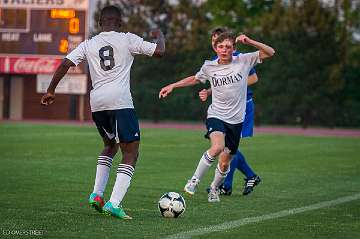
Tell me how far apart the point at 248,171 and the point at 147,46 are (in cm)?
378

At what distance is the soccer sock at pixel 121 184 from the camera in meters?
9.48

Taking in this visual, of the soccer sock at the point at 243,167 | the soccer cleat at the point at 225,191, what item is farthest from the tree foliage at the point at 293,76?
the soccer cleat at the point at 225,191

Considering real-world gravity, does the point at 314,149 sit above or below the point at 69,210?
below

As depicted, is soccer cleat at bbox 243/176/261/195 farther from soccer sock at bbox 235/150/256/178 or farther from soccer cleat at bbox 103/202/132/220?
soccer cleat at bbox 103/202/132/220

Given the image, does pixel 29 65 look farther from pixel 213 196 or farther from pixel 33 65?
pixel 213 196

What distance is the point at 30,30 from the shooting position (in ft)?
130

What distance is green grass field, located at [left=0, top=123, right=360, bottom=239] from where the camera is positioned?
28.7ft

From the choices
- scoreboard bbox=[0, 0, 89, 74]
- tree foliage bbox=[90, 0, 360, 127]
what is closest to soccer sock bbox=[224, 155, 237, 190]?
scoreboard bbox=[0, 0, 89, 74]

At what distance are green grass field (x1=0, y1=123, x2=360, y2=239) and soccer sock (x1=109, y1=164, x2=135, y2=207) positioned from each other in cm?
19

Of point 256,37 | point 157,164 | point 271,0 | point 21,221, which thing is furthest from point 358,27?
point 21,221

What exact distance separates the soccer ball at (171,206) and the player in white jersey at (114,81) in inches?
15.6

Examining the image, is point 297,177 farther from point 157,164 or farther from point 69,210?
point 69,210

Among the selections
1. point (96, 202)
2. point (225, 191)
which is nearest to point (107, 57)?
point (96, 202)

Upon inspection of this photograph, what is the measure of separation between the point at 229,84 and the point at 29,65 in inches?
1244
